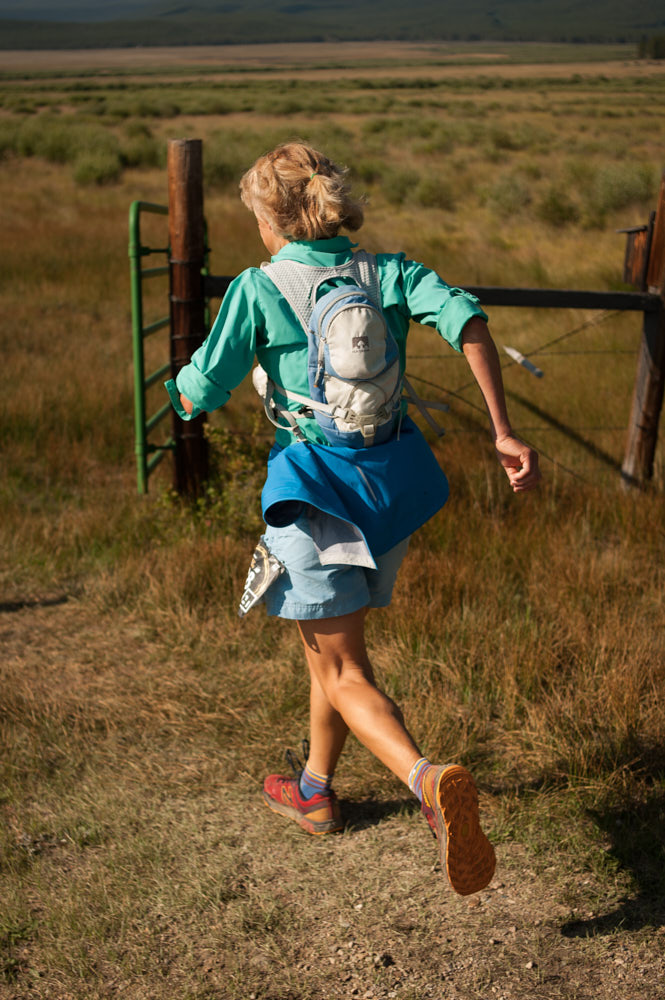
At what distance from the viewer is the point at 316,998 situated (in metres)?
2.01

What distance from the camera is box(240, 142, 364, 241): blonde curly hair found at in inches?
77.2

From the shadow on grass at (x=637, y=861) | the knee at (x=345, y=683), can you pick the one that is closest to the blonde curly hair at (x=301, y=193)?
the knee at (x=345, y=683)

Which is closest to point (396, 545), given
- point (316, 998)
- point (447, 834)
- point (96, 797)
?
point (447, 834)

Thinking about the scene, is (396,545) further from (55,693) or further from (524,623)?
(55,693)

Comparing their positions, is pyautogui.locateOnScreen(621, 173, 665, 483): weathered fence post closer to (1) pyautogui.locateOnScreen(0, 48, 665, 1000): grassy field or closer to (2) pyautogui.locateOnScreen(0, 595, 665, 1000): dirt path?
(1) pyautogui.locateOnScreen(0, 48, 665, 1000): grassy field

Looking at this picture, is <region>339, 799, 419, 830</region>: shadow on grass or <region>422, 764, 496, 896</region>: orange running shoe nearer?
<region>422, 764, 496, 896</region>: orange running shoe

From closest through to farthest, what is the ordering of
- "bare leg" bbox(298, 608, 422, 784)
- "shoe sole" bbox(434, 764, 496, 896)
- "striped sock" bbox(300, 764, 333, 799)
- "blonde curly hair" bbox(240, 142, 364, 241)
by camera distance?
"shoe sole" bbox(434, 764, 496, 896) → "blonde curly hair" bbox(240, 142, 364, 241) → "bare leg" bbox(298, 608, 422, 784) → "striped sock" bbox(300, 764, 333, 799)

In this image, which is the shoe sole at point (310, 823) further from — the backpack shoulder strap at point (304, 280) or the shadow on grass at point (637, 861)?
the backpack shoulder strap at point (304, 280)

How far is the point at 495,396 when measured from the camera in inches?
76.7

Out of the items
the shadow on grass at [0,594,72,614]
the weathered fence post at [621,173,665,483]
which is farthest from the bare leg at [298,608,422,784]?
the weathered fence post at [621,173,665,483]

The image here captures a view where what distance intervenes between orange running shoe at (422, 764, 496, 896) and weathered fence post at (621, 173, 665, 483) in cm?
341

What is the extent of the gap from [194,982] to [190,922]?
0.20m

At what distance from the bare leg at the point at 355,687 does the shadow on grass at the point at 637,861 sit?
2.18 feet

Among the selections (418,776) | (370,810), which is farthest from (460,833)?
(370,810)
